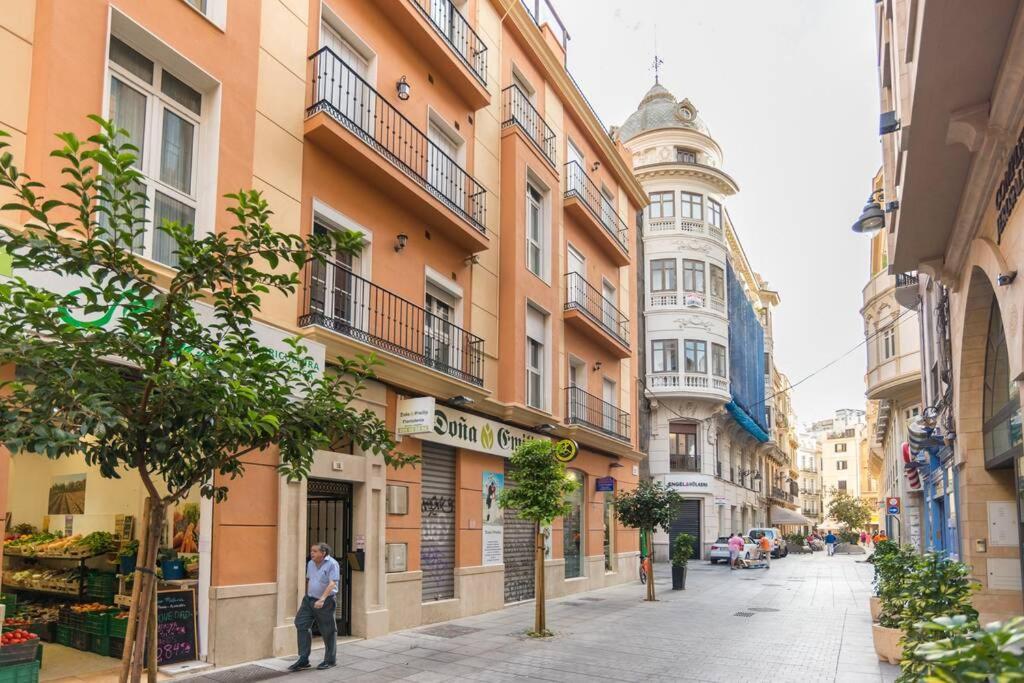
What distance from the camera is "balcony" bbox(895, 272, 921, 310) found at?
67.4ft

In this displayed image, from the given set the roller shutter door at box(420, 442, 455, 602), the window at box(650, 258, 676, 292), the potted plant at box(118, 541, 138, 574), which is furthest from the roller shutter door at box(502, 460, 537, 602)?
the window at box(650, 258, 676, 292)

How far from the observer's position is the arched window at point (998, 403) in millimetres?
10438

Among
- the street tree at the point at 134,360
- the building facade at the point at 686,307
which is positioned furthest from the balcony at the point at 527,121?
the building facade at the point at 686,307

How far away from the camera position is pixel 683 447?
38.5 meters

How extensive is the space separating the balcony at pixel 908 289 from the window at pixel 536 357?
31.0 ft

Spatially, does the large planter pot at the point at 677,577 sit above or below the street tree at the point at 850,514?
above

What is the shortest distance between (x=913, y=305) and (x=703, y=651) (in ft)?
46.4

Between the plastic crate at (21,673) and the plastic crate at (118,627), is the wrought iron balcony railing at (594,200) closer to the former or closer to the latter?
the plastic crate at (118,627)

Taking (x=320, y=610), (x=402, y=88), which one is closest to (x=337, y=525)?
(x=320, y=610)

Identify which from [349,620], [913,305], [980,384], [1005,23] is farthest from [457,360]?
[913,305]

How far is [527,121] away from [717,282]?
2211cm

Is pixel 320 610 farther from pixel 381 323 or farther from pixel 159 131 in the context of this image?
pixel 159 131

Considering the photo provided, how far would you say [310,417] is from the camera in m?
6.03

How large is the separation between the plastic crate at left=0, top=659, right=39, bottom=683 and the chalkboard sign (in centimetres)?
149
